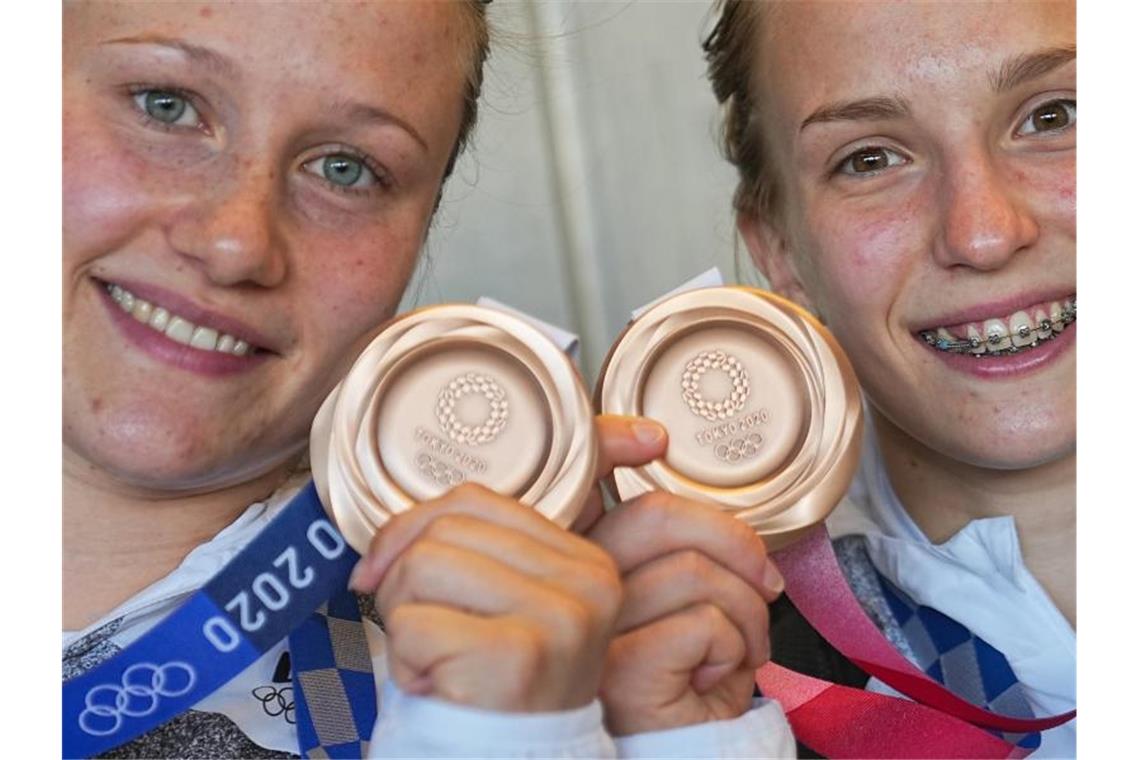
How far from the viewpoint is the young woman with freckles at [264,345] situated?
61 cm

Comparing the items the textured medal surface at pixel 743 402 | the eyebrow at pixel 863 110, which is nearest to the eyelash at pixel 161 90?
the textured medal surface at pixel 743 402

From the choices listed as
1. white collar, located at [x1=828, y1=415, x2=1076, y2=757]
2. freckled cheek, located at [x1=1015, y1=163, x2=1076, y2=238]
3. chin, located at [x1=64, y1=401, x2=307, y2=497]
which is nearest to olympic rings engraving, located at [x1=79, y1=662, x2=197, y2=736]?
chin, located at [x1=64, y1=401, x2=307, y2=497]

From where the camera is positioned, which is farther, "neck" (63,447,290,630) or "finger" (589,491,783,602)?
"neck" (63,447,290,630)

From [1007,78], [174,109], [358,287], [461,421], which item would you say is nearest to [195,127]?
[174,109]

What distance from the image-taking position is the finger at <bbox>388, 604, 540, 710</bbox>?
52 centimetres

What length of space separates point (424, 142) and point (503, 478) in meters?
0.22

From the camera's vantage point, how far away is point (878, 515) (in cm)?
89

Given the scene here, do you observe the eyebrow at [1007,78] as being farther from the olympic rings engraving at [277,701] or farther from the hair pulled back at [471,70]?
the olympic rings engraving at [277,701]

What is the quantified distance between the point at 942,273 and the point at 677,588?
10.7 inches

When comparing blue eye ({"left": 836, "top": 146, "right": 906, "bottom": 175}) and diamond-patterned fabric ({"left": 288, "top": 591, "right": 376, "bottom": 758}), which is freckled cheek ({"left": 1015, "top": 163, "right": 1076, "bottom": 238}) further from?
diamond-patterned fabric ({"left": 288, "top": 591, "right": 376, "bottom": 758})

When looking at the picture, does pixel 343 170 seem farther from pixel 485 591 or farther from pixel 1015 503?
pixel 1015 503

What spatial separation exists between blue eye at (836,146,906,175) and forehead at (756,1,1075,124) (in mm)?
37

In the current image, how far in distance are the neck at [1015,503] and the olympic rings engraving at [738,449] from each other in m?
0.25
